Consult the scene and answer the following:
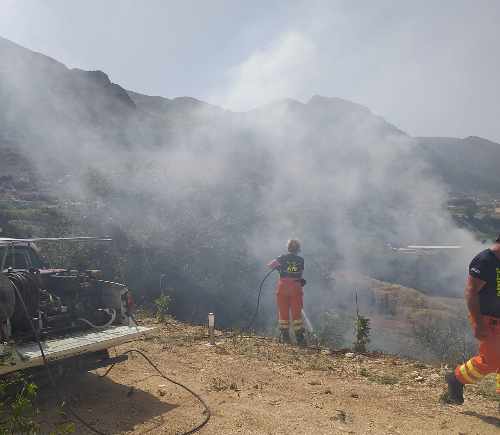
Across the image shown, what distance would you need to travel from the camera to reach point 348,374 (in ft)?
16.9

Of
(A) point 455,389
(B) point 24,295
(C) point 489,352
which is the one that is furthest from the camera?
(A) point 455,389

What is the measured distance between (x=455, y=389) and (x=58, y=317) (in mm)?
3857

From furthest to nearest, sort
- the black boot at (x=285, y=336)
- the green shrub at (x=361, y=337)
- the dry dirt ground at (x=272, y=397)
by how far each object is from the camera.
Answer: the black boot at (x=285, y=336) < the green shrub at (x=361, y=337) < the dry dirt ground at (x=272, y=397)

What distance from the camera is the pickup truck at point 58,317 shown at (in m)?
3.63

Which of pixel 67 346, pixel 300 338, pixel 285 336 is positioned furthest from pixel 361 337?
pixel 67 346

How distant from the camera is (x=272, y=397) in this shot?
14.1 ft

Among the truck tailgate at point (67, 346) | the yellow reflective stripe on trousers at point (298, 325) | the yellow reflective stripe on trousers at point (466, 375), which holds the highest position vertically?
the truck tailgate at point (67, 346)

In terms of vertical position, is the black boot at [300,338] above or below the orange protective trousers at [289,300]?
below

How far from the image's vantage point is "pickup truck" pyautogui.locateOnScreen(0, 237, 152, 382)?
11.9 feet

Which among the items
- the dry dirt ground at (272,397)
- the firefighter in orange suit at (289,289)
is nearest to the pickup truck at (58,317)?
the dry dirt ground at (272,397)

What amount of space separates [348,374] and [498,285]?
2214 mm

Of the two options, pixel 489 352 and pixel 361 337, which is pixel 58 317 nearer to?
pixel 489 352

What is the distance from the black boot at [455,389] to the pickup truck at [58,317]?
3069 millimetres

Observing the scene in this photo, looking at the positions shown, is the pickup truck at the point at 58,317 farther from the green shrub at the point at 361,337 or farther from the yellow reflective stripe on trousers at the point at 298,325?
the green shrub at the point at 361,337
